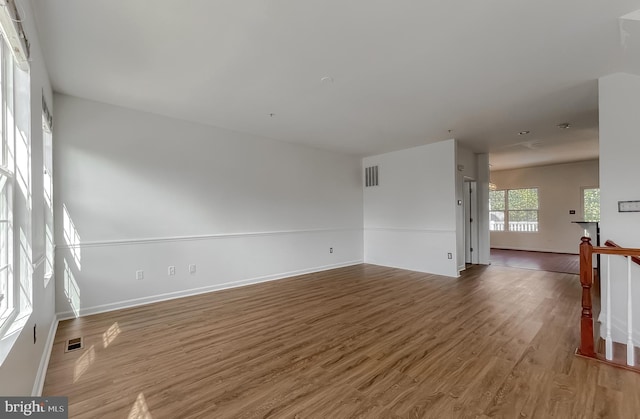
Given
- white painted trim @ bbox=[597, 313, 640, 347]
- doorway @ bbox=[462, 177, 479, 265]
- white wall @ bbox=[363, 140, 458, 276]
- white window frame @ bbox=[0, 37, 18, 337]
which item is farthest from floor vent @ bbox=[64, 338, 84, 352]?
doorway @ bbox=[462, 177, 479, 265]

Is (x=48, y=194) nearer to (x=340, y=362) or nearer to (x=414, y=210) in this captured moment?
(x=340, y=362)

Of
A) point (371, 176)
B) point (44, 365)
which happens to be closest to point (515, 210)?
point (371, 176)

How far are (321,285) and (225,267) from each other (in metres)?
1.67

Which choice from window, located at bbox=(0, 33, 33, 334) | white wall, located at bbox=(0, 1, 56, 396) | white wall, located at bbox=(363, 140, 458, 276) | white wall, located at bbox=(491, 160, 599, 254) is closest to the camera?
white wall, located at bbox=(0, 1, 56, 396)

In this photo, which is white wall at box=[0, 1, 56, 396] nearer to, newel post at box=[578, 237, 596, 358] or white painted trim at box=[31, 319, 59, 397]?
white painted trim at box=[31, 319, 59, 397]

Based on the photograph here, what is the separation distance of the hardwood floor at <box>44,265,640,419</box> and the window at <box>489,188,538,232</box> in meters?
5.76

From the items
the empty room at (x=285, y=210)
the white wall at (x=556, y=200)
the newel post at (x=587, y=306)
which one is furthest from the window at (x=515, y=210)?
the newel post at (x=587, y=306)

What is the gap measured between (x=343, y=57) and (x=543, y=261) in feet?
24.3

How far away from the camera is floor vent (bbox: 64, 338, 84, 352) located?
2604 mm

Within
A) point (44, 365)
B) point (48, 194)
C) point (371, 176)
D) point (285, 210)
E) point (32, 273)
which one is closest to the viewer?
point (32, 273)

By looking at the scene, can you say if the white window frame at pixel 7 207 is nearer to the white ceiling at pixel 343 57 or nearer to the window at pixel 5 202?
the window at pixel 5 202

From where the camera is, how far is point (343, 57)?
8.36 ft

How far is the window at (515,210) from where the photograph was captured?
873cm

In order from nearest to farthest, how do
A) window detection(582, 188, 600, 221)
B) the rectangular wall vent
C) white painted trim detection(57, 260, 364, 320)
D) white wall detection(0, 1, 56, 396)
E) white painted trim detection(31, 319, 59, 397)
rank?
white wall detection(0, 1, 56, 396) → white painted trim detection(31, 319, 59, 397) → white painted trim detection(57, 260, 364, 320) → the rectangular wall vent → window detection(582, 188, 600, 221)
